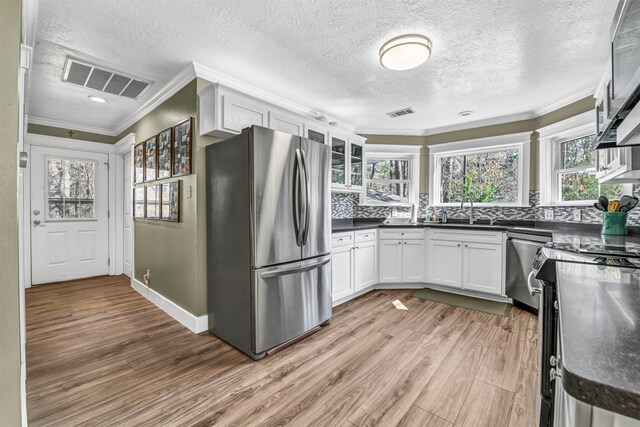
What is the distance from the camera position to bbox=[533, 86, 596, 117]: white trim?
119 inches

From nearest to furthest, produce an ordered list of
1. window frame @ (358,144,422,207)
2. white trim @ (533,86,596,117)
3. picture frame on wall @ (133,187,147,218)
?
white trim @ (533,86,596,117), picture frame on wall @ (133,187,147,218), window frame @ (358,144,422,207)

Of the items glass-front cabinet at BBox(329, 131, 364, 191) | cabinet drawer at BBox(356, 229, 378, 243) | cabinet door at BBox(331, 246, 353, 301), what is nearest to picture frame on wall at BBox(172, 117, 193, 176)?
glass-front cabinet at BBox(329, 131, 364, 191)

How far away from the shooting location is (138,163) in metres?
3.82

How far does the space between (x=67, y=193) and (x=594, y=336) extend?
5916mm

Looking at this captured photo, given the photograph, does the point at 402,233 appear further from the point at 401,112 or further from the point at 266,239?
the point at 266,239

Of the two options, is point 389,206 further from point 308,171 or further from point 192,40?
point 192,40

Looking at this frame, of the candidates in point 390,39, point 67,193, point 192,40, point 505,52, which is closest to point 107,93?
point 192,40

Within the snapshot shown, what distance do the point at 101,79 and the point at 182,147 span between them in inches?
42.6

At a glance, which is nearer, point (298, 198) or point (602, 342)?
point (602, 342)

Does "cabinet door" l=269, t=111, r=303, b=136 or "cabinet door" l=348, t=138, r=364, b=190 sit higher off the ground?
"cabinet door" l=269, t=111, r=303, b=136

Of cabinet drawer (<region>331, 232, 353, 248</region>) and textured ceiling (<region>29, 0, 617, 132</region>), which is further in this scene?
cabinet drawer (<region>331, 232, 353, 248</region>)

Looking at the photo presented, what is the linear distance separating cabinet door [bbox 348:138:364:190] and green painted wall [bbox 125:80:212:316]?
207cm

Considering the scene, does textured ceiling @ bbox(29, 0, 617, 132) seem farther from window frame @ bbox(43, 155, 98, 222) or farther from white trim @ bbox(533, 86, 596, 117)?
window frame @ bbox(43, 155, 98, 222)

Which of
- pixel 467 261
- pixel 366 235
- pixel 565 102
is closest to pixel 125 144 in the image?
pixel 366 235
